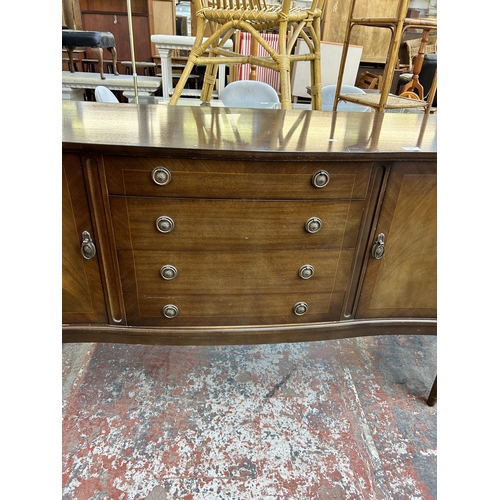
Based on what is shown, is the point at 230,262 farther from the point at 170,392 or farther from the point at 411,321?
the point at 411,321

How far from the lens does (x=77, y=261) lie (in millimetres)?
962

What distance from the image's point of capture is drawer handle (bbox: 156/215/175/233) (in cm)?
91

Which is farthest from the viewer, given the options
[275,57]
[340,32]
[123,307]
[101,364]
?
[340,32]

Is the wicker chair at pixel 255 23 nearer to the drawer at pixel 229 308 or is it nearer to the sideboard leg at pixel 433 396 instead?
the drawer at pixel 229 308

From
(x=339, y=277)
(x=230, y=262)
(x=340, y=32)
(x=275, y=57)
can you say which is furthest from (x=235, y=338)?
(x=340, y=32)

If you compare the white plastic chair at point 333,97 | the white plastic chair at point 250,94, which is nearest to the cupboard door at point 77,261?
the white plastic chair at point 250,94

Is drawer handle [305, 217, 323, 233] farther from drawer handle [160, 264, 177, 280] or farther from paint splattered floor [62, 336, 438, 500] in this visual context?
paint splattered floor [62, 336, 438, 500]

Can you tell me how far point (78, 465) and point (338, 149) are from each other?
1.07 metres

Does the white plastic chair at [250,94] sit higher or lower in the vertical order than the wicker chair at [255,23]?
lower

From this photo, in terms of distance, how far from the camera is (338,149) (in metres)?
0.90

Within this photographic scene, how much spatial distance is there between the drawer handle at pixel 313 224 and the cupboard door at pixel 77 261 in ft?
1.79

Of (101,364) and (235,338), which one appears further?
(101,364)

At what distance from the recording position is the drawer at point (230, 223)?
0.90m

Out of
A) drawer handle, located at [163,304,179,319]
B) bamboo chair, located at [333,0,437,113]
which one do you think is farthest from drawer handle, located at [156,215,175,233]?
bamboo chair, located at [333,0,437,113]
